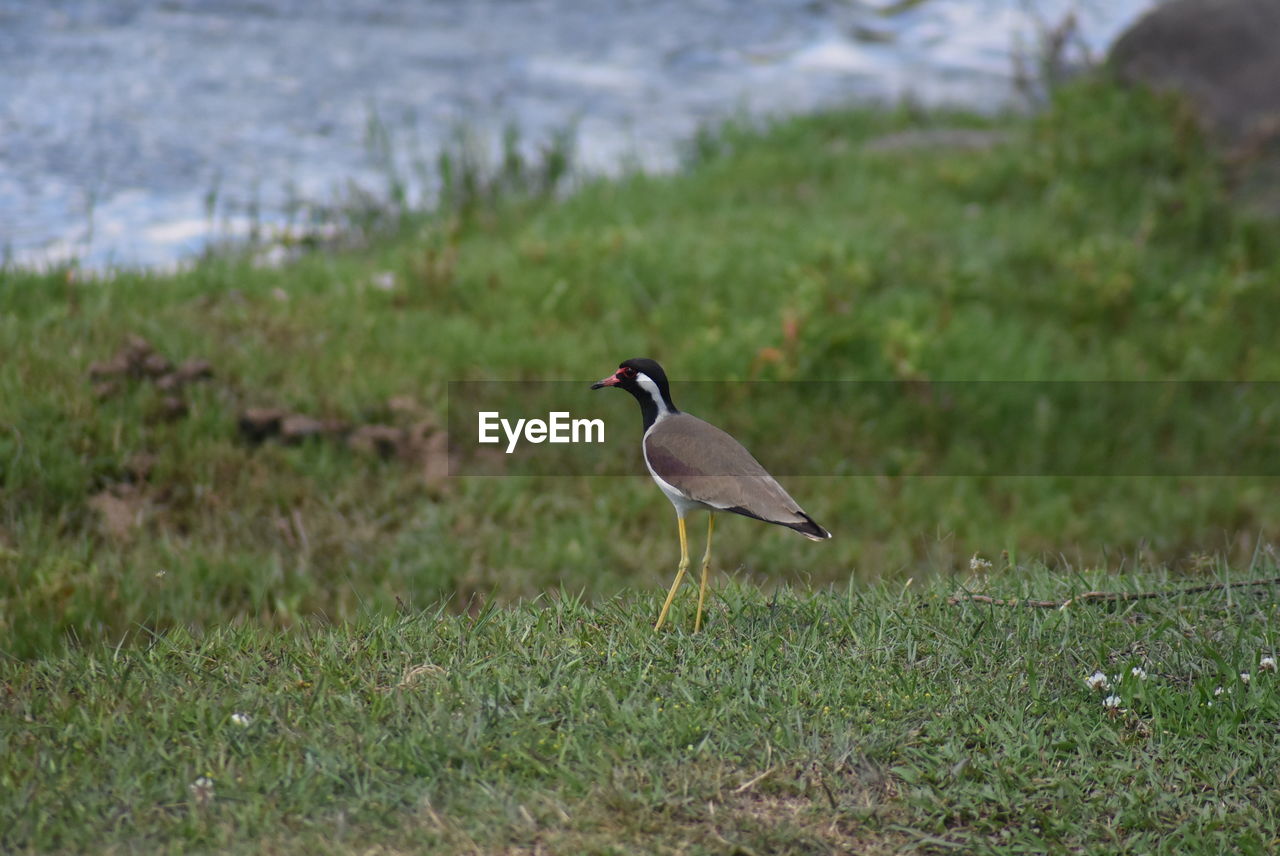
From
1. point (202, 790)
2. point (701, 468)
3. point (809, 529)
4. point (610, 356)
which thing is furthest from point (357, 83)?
point (809, 529)

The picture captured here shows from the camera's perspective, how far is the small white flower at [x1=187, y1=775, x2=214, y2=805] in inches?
133

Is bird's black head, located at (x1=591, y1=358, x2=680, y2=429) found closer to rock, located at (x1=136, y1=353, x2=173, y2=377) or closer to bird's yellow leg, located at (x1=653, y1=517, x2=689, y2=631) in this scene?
bird's yellow leg, located at (x1=653, y1=517, x2=689, y2=631)

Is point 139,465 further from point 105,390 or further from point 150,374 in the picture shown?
point 150,374

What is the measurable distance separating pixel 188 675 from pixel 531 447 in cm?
335

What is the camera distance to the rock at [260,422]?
21.4 feet

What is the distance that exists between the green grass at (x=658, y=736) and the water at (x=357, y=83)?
15.2ft

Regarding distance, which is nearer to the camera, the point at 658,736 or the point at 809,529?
the point at 809,529

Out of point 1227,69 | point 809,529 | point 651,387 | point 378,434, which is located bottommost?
point 378,434

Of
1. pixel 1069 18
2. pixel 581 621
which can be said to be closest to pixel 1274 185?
pixel 1069 18

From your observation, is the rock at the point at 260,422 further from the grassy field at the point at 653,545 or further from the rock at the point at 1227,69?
the rock at the point at 1227,69

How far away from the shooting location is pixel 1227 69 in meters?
11.2

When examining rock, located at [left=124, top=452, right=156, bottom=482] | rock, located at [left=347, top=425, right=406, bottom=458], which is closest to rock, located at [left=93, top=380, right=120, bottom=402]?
rock, located at [left=124, top=452, right=156, bottom=482]

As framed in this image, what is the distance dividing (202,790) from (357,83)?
9.85 meters

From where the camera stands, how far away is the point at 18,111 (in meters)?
9.76
